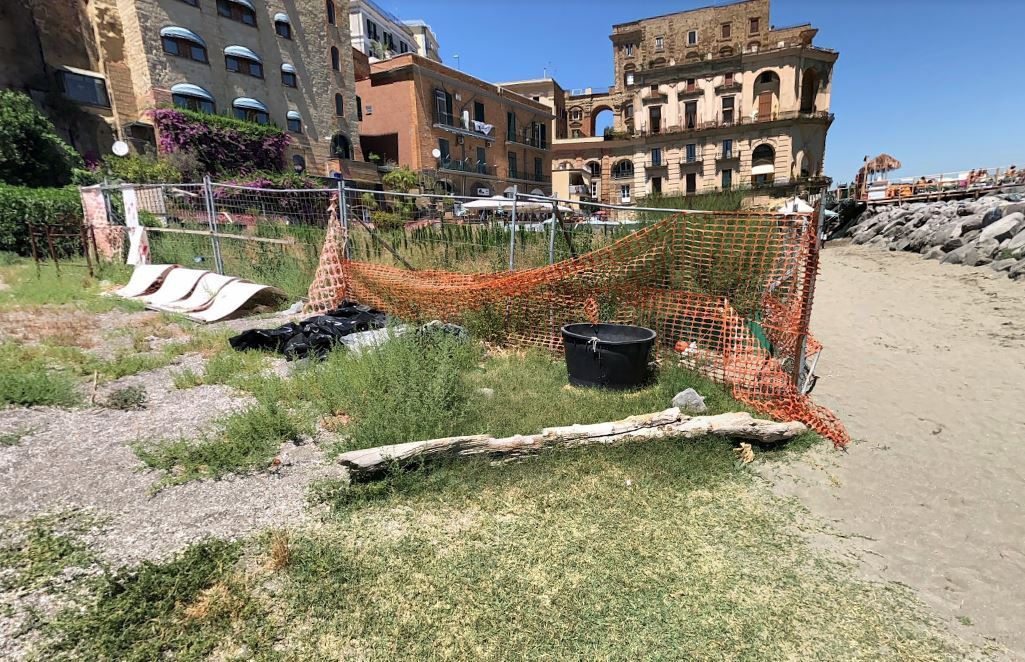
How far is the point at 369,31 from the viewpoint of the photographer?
49.8 metres

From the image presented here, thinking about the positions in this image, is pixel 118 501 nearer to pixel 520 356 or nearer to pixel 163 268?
pixel 520 356

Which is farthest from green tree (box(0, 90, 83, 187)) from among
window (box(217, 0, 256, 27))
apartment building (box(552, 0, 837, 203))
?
apartment building (box(552, 0, 837, 203))

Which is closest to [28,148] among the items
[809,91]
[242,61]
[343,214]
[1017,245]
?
[242,61]

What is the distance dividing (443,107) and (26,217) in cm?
3008

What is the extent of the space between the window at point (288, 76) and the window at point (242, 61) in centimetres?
138

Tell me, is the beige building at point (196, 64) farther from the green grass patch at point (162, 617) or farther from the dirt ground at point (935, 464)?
the dirt ground at point (935, 464)

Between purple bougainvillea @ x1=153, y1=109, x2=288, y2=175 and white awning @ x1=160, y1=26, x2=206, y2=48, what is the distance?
12.0ft

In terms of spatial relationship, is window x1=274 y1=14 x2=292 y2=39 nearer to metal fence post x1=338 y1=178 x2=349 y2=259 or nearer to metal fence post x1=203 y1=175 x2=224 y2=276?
metal fence post x1=203 y1=175 x2=224 y2=276

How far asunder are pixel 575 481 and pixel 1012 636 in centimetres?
220

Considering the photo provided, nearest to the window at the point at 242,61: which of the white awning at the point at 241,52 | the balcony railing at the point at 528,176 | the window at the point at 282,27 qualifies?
the white awning at the point at 241,52

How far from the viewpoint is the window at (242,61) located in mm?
26616

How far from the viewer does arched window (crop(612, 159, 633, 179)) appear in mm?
55875

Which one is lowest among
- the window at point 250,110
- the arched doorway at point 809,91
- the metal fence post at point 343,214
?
the metal fence post at point 343,214

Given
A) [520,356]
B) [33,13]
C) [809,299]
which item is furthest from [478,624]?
[33,13]
